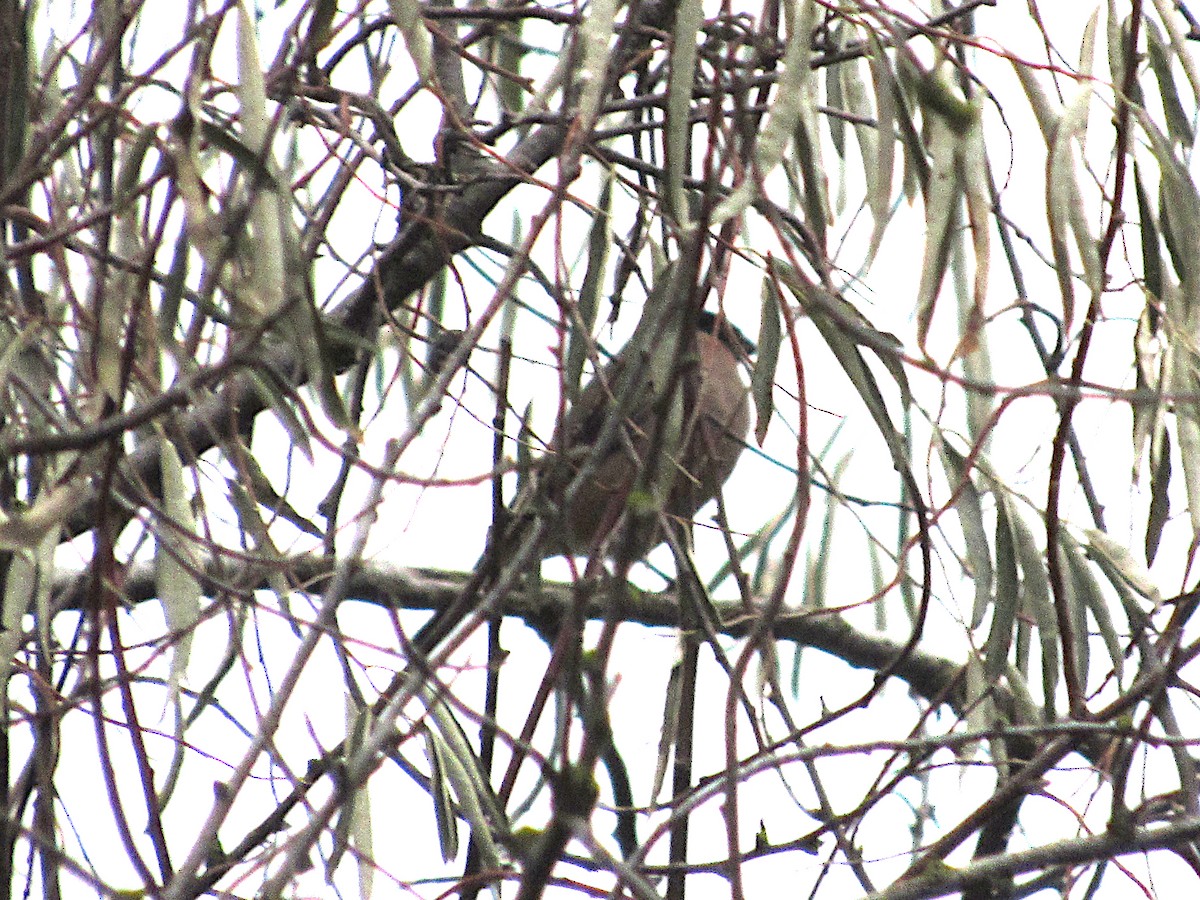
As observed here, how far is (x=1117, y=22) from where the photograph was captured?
141 cm

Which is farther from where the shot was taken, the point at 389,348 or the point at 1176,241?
the point at 389,348

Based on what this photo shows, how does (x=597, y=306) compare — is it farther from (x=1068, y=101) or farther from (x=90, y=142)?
(x=90, y=142)

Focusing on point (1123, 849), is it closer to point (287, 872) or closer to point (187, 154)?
point (287, 872)

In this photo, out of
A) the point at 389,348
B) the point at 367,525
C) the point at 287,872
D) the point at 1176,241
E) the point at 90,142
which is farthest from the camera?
the point at 389,348

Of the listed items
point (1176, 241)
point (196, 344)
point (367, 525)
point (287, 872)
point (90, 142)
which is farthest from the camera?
point (90, 142)

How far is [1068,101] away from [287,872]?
2.64ft

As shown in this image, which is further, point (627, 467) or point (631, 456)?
point (627, 467)

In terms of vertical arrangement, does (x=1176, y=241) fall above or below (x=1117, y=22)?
below

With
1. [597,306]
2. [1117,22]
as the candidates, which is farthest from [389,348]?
[1117,22]

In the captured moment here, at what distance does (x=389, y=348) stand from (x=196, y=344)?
0.75 meters

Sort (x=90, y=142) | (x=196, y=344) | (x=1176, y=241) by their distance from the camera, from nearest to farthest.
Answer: (x=196, y=344) → (x=1176, y=241) → (x=90, y=142)

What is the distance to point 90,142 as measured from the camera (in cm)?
164

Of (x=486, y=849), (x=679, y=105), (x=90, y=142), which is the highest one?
(x=90, y=142)

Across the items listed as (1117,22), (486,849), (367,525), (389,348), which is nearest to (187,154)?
(367,525)
